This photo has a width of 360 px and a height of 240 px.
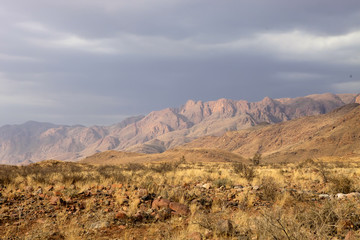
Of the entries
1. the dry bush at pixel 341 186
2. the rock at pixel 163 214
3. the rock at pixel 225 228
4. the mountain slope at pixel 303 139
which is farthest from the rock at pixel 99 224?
the mountain slope at pixel 303 139

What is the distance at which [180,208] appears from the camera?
8625 millimetres

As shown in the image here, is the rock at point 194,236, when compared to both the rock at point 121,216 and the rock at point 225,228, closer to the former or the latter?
the rock at point 225,228

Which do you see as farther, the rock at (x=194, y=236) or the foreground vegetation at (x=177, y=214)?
the foreground vegetation at (x=177, y=214)

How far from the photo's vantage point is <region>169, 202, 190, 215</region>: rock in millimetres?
8430

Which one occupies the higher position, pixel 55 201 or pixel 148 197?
pixel 55 201

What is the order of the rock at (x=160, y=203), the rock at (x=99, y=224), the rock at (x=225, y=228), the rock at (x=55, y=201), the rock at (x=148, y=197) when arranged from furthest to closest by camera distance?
1. the rock at (x=148, y=197)
2. the rock at (x=55, y=201)
3. the rock at (x=160, y=203)
4. the rock at (x=99, y=224)
5. the rock at (x=225, y=228)

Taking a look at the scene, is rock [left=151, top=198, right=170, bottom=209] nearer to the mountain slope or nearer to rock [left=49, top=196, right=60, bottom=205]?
rock [left=49, top=196, right=60, bottom=205]

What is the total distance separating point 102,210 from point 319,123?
5182 inches

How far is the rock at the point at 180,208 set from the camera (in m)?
8.43

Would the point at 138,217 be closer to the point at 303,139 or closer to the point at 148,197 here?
the point at 148,197

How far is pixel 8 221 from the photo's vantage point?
25.7 ft

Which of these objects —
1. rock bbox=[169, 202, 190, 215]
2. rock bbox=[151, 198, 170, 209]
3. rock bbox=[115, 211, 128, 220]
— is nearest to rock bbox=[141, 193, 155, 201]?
rock bbox=[151, 198, 170, 209]

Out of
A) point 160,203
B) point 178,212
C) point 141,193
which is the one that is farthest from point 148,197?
point 178,212

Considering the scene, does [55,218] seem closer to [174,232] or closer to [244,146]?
[174,232]
